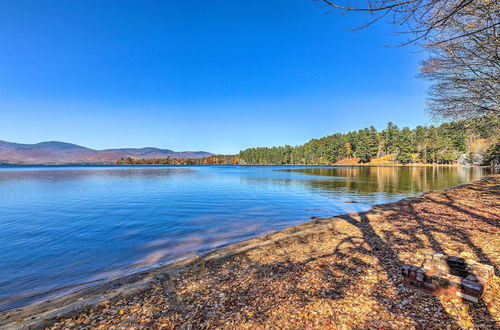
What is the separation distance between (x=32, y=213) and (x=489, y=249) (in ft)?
87.7

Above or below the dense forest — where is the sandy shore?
below

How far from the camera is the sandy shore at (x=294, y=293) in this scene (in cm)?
429

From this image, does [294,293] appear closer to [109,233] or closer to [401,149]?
[109,233]

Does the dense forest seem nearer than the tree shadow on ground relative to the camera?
No

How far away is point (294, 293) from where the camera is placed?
5.27m

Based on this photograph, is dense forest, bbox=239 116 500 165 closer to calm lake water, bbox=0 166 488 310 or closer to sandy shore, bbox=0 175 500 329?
calm lake water, bbox=0 166 488 310

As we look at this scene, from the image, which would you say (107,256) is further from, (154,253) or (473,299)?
(473,299)

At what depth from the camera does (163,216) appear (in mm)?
17406

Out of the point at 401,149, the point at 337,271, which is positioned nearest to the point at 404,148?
the point at 401,149

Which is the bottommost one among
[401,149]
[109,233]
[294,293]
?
[109,233]

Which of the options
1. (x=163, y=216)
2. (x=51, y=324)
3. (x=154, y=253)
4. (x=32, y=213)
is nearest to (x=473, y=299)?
(x=51, y=324)

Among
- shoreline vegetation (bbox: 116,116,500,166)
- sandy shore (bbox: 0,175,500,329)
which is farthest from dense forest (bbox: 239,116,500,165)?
sandy shore (bbox: 0,175,500,329)

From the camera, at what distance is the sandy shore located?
4.29 m

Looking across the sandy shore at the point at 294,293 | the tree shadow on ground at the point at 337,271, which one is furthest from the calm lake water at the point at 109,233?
the tree shadow on ground at the point at 337,271
